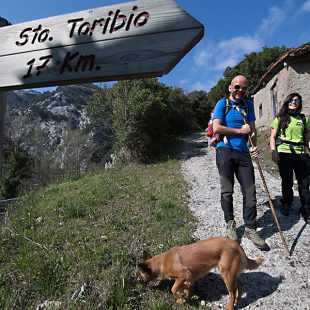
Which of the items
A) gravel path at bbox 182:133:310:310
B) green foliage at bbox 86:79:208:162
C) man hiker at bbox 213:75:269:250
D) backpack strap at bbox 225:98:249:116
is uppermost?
green foliage at bbox 86:79:208:162

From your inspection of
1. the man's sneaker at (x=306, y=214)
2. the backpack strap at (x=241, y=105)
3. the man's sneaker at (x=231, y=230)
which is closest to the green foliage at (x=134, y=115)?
the man's sneaker at (x=306, y=214)

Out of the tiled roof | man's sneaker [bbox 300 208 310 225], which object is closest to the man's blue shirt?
man's sneaker [bbox 300 208 310 225]

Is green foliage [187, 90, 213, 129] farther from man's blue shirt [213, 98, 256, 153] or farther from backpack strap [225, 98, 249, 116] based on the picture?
A: man's blue shirt [213, 98, 256, 153]

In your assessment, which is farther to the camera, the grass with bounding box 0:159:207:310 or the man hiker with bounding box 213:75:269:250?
the man hiker with bounding box 213:75:269:250

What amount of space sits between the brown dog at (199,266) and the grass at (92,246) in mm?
208

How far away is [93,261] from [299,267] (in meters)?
2.62

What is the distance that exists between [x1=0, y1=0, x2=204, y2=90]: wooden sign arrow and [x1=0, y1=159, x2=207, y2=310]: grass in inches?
93.5

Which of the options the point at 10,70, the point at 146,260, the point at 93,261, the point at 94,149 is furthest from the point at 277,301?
the point at 94,149

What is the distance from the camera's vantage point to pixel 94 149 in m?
30.5

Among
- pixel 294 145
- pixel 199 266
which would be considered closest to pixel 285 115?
pixel 294 145

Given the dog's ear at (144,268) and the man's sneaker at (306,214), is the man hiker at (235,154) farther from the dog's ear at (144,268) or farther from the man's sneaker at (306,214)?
the dog's ear at (144,268)

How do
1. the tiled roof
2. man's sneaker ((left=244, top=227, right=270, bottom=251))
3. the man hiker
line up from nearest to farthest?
man's sneaker ((left=244, top=227, right=270, bottom=251)) < the man hiker < the tiled roof

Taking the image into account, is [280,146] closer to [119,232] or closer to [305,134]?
[305,134]

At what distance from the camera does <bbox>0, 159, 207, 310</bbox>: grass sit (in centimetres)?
321
